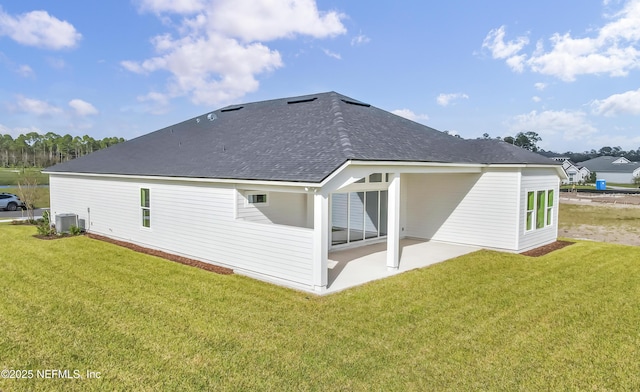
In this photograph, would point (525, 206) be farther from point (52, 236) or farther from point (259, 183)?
point (52, 236)

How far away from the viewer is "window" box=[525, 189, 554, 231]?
13188mm

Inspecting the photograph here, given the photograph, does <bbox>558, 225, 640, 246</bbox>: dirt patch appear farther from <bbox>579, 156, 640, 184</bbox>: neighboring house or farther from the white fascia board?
<bbox>579, 156, 640, 184</bbox>: neighboring house

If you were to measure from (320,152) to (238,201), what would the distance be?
2535 millimetres

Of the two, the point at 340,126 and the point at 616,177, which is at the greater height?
the point at 340,126

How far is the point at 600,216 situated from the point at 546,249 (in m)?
16.0

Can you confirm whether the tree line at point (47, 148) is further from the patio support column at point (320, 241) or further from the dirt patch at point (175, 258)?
the patio support column at point (320, 241)

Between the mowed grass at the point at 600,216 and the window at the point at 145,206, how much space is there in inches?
791

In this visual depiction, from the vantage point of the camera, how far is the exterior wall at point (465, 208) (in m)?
12.6

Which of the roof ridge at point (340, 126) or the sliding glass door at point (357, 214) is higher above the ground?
the roof ridge at point (340, 126)

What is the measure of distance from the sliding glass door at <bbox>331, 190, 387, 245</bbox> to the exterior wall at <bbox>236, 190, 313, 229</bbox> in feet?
3.59

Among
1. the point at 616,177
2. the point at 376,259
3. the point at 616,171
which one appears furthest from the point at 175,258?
the point at 616,177

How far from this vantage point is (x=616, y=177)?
7638cm

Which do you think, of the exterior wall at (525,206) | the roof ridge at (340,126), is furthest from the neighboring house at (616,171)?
the roof ridge at (340,126)

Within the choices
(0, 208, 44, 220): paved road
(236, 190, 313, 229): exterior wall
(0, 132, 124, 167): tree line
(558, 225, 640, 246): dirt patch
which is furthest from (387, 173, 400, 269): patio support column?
(0, 132, 124, 167): tree line
